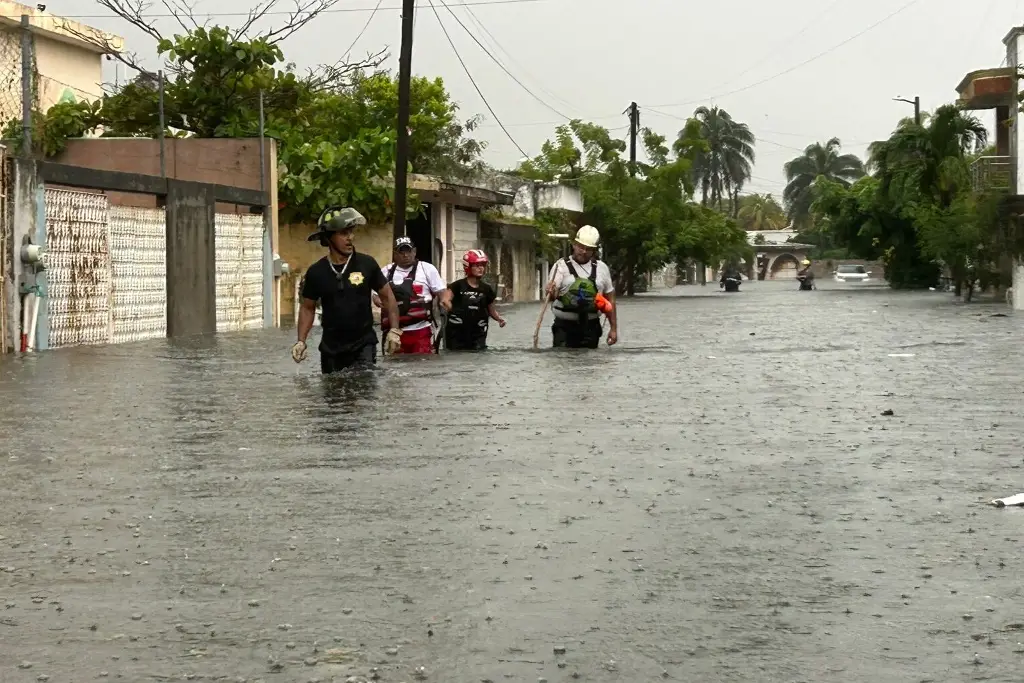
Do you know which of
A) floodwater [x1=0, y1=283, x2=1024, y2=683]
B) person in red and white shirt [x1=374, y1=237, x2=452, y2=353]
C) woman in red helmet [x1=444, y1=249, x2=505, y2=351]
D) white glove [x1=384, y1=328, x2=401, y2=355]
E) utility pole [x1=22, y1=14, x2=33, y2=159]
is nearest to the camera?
floodwater [x1=0, y1=283, x2=1024, y2=683]

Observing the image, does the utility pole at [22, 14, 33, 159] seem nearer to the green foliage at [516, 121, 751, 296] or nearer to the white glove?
the white glove

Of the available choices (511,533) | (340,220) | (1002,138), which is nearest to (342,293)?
(340,220)

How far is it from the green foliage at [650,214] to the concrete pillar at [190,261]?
41934 millimetres

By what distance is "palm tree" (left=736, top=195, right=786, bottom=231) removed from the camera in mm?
185125

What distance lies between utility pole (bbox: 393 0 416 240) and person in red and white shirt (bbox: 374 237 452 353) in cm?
1430

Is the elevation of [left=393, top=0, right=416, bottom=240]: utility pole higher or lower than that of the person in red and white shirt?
higher

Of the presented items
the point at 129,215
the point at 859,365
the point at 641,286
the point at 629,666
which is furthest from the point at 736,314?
the point at 641,286

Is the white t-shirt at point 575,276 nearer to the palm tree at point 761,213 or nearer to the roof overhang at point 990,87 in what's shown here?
the roof overhang at point 990,87

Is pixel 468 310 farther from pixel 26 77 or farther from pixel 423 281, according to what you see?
pixel 26 77

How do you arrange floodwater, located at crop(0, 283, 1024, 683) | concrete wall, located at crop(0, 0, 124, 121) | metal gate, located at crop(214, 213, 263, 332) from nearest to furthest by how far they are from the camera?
floodwater, located at crop(0, 283, 1024, 683)
metal gate, located at crop(214, 213, 263, 332)
concrete wall, located at crop(0, 0, 124, 121)

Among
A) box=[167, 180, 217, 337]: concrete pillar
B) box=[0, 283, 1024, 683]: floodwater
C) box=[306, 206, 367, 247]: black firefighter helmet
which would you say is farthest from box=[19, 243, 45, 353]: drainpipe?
box=[306, 206, 367, 247]: black firefighter helmet

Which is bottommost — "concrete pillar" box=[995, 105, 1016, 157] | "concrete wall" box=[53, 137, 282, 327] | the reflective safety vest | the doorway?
the reflective safety vest

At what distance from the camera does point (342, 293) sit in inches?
579

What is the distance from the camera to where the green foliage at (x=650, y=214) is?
75188 millimetres
